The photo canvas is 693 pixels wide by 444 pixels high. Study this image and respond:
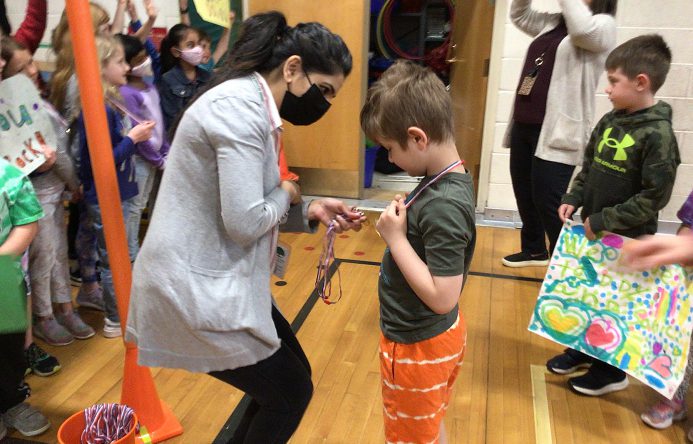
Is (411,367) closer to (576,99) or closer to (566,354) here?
(566,354)

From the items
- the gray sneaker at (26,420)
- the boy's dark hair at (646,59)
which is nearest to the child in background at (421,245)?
the boy's dark hair at (646,59)

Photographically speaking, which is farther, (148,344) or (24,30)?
(24,30)

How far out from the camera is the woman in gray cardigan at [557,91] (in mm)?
2348

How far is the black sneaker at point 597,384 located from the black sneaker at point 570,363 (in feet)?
0.34

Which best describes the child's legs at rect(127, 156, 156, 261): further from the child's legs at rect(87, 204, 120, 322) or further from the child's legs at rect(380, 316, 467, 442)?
the child's legs at rect(380, 316, 467, 442)

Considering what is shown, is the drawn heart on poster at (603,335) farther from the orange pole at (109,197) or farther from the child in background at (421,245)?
the orange pole at (109,197)

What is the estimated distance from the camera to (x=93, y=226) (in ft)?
8.21

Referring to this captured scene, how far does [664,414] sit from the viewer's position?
6.32ft

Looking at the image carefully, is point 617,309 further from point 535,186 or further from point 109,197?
point 109,197

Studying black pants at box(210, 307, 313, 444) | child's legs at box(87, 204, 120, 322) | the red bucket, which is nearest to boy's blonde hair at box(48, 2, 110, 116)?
child's legs at box(87, 204, 120, 322)

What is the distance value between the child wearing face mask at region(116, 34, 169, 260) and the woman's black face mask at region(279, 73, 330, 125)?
1.51 metres

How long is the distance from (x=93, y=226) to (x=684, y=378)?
8.07 feet

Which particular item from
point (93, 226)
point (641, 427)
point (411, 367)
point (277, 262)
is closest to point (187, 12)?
point (93, 226)

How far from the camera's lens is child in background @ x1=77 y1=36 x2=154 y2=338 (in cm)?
229
